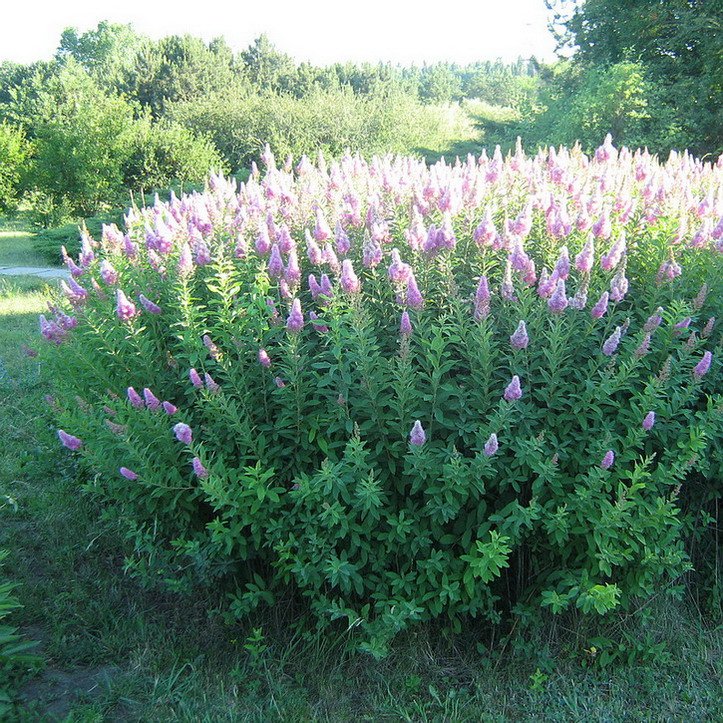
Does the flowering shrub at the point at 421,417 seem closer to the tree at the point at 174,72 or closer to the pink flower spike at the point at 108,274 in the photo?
the pink flower spike at the point at 108,274

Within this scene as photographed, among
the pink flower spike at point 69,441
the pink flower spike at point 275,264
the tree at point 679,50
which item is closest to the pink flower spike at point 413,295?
→ the pink flower spike at point 275,264

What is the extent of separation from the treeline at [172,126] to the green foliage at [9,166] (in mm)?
36

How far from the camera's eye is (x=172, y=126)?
21109mm

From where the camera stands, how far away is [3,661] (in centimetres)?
259

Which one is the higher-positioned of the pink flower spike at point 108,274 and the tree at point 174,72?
the tree at point 174,72

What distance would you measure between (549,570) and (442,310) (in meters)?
1.33

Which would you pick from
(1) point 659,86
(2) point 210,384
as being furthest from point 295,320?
(1) point 659,86

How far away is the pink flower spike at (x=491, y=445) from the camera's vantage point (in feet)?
7.96

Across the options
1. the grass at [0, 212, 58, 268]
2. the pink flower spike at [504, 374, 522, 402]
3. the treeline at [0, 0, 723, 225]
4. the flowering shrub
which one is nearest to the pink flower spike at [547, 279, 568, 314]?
the flowering shrub

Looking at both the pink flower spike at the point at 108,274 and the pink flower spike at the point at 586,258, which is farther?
the pink flower spike at the point at 108,274

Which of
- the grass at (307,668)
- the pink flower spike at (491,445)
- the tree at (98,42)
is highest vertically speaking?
the tree at (98,42)

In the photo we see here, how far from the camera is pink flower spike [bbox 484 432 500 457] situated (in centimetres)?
243

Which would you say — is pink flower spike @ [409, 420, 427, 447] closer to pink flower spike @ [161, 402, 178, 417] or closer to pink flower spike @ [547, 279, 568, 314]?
pink flower spike @ [547, 279, 568, 314]

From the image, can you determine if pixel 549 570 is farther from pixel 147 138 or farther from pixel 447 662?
pixel 147 138
